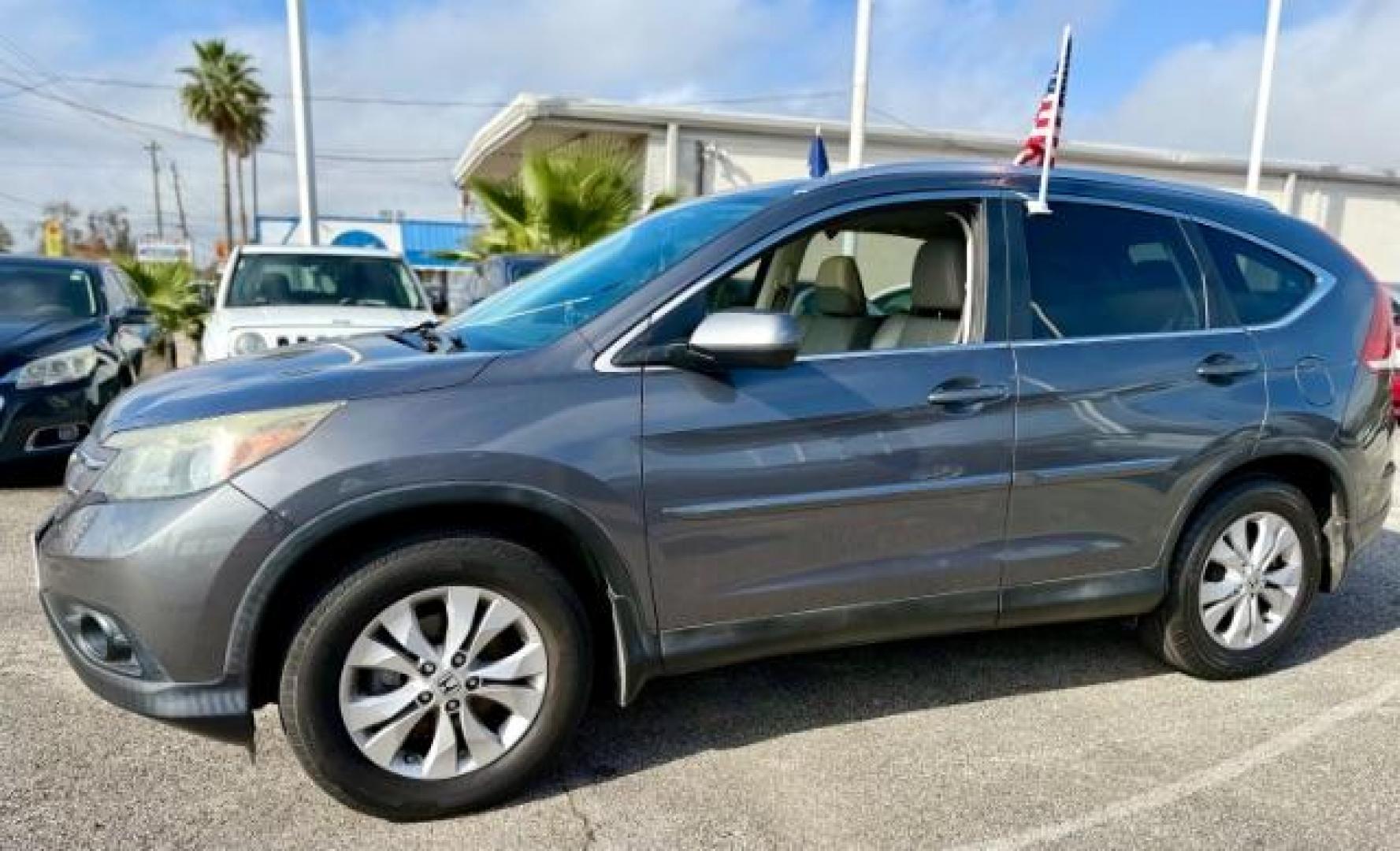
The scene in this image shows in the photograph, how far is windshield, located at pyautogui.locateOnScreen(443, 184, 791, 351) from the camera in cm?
288

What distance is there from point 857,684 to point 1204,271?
1.96 m

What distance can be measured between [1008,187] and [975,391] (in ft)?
2.48

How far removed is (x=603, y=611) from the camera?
2799 millimetres

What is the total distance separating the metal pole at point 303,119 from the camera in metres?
12.9

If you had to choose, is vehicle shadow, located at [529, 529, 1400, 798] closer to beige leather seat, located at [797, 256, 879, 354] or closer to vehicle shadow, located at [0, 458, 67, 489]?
beige leather seat, located at [797, 256, 879, 354]

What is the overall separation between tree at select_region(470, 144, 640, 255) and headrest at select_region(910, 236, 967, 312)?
869 cm

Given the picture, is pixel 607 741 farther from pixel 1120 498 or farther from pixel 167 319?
pixel 167 319

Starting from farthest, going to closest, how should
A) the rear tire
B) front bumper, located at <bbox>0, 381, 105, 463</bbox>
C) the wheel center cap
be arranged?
1. front bumper, located at <bbox>0, 381, 105, 463</bbox>
2. the rear tire
3. the wheel center cap

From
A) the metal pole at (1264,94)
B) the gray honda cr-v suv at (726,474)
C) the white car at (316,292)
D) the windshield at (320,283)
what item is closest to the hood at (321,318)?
the white car at (316,292)

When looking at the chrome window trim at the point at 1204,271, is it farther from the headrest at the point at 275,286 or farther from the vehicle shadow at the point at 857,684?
the headrest at the point at 275,286

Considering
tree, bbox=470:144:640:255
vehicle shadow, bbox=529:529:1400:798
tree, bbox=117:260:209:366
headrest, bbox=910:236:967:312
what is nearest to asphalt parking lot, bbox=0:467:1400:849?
vehicle shadow, bbox=529:529:1400:798

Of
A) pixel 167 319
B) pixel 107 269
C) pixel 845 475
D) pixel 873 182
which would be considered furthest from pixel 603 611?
pixel 167 319

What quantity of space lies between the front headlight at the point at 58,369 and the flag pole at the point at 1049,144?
575cm

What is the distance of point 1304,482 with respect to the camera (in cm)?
373
